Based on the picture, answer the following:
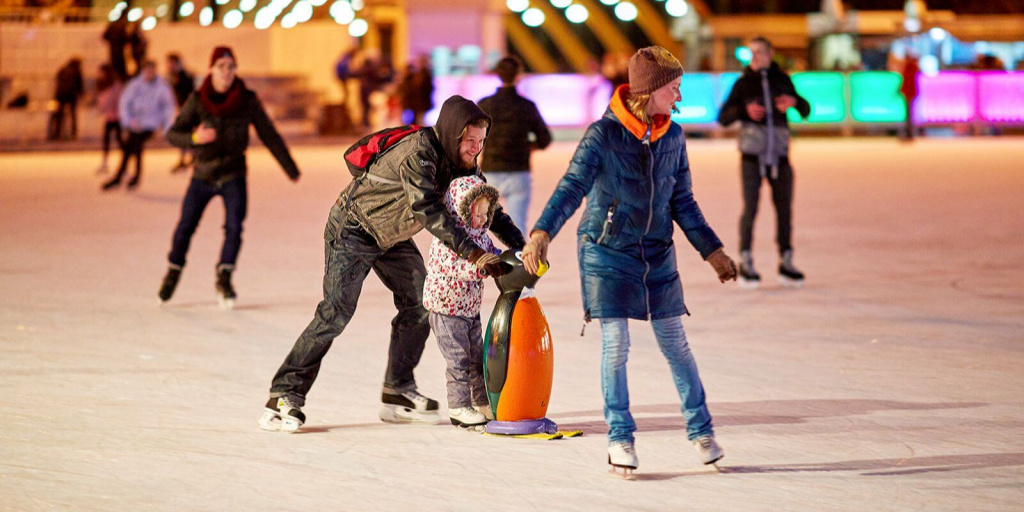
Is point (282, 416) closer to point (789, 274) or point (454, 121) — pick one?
point (454, 121)

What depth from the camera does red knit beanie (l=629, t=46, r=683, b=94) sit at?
4.46m

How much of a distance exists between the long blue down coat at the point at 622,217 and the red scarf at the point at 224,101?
407 centimetres

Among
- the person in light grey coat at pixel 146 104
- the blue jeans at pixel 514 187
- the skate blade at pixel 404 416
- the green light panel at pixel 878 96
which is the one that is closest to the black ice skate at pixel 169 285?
the blue jeans at pixel 514 187

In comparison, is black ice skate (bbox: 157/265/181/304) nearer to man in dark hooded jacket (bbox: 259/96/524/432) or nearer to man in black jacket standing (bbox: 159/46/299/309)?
man in black jacket standing (bbox: 159/46/299/309)

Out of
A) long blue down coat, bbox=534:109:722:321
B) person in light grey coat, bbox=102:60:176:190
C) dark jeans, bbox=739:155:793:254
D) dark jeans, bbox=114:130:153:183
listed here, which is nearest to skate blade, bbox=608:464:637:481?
long blue down coat, bbox=534:109:722:321

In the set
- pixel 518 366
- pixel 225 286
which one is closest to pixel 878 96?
pixel 225 286

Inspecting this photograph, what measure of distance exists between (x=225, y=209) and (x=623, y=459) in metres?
4.31

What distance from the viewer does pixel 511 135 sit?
9.12 meters

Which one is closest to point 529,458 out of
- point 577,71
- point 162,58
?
point 162,58

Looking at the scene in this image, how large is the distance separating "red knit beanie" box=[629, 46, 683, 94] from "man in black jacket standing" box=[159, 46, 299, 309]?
153 inches

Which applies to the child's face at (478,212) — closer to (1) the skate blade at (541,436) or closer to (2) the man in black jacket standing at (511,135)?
(1) the skate blade at (541,436)

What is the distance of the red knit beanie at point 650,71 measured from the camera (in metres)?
4.46

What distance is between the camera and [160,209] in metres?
14.5

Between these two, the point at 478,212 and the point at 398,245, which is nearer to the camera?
the point at 478,212
